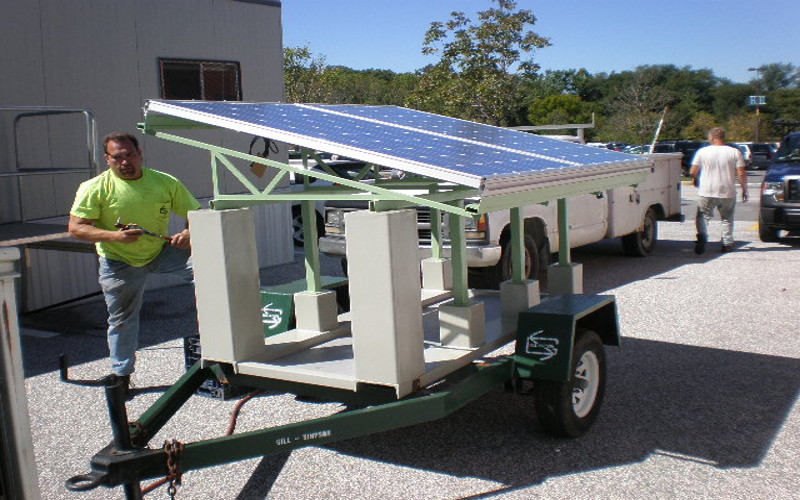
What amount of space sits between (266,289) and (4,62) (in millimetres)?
5046

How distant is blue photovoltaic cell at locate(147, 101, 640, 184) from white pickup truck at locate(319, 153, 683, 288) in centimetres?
196

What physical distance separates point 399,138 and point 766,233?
10.8 meters

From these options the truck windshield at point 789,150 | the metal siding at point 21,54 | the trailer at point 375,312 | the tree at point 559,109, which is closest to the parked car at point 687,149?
the tree at point 559,109

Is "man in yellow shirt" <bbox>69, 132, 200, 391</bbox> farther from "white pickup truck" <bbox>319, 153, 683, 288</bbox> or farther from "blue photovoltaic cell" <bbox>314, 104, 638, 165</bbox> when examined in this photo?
"white pickup truck" <bbox>319, 153, 683, 288</bbox>

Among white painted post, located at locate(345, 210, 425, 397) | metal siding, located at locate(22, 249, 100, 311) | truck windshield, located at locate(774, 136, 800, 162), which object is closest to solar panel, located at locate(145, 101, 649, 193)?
white painted post, located at locate(345, 210, 425, 397)

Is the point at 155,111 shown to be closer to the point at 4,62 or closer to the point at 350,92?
the point at 4,62

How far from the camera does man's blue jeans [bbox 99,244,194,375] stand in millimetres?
5891

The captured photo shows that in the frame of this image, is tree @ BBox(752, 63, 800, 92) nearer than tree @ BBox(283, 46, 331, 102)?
No

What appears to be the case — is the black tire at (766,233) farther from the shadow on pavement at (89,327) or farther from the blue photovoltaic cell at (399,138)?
the shadow on pavement at (89,327)

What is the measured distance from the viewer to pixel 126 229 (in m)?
5.58

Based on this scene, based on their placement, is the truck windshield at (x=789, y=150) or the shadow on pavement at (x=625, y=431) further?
the truck windshield at (x=789, y=150)

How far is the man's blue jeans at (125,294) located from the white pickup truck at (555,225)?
301 centimetres

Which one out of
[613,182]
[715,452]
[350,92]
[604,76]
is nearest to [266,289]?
[613,182]

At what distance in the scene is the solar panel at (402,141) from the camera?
4016mm
